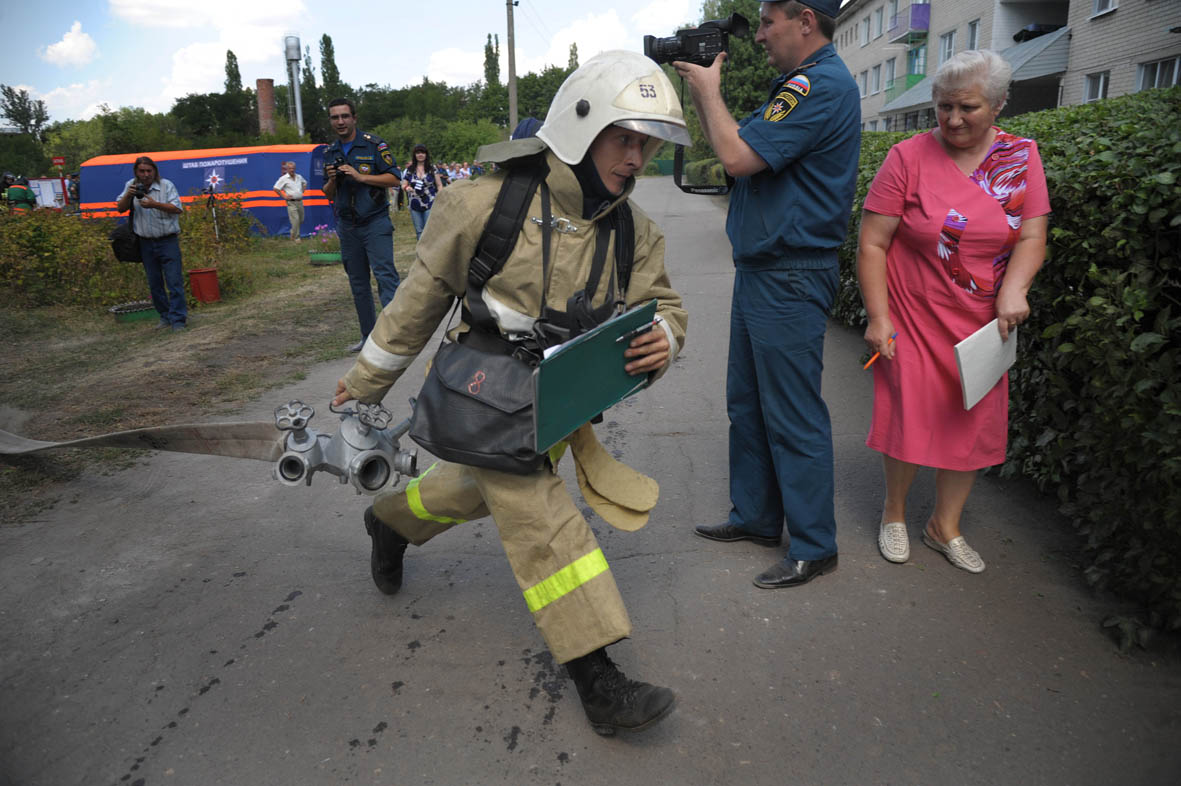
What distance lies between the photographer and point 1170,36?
1897 cm

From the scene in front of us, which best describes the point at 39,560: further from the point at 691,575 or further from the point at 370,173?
the point at 370,173

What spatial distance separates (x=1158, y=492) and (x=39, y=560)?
451cm

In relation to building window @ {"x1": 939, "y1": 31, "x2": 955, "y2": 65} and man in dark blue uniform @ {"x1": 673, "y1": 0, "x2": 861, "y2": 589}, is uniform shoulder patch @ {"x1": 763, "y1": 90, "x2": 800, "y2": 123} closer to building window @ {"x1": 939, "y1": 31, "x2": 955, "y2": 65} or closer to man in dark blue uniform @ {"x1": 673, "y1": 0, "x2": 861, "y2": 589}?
man in dark blue uniform @ {"x1": 673, "y1": 0, "x2": 861, "y2": 589}

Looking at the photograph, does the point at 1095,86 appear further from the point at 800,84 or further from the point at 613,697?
the point at 613,697

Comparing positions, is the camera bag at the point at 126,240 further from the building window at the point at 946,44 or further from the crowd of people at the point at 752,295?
the building window at the point at 946,44

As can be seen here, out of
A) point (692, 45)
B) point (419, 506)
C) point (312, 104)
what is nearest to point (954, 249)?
point (692, 45)

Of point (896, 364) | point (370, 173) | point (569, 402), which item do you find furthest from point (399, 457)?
point (370, 173)

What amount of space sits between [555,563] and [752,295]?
57.5 inches

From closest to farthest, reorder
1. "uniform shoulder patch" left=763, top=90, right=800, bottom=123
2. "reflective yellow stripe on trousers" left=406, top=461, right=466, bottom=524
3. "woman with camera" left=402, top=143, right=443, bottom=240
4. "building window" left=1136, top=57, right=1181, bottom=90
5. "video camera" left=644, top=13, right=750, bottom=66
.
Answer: "reflective yellow stripe on trousers" left=406, top=461, right=466, bottom=524 < "uniform shoulder patch" left=763, top=90, right=800, bottom=123 < "video camera" left=644, top=13, right=750, bottom=66 < "woman with camera" left=402, top=143, right=443, bottom=240 < "building window" left=1136, top=57, right=1181, bottom=90

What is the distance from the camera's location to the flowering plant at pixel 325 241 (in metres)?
17.4

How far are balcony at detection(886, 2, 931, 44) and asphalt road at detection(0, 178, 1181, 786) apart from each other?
38.3 metres

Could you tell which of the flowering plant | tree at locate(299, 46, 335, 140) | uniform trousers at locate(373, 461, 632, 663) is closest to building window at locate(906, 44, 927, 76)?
the flowering plant

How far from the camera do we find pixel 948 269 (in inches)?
127

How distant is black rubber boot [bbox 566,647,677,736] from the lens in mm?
2412
